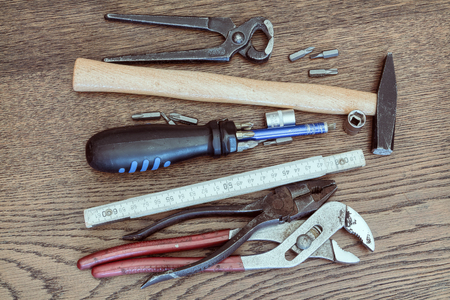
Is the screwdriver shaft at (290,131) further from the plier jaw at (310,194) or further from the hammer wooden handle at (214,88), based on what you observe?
the plier jaw at (310,194)

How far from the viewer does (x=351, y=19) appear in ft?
4.48

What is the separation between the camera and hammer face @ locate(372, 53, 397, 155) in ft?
3.94

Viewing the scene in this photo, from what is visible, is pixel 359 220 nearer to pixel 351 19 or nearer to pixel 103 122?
pixel 351 19

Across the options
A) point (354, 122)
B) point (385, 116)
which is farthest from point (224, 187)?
point (385, 116)

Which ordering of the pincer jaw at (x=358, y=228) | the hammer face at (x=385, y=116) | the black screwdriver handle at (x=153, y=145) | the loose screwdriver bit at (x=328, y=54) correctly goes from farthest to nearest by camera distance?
the loose screwdriver bit at (x=328, y=54)
the hammer face at (x=385, y=116)
the pincer jaw at (x=358, y=228)
the black screwdriver handle at (x=153, y=145)

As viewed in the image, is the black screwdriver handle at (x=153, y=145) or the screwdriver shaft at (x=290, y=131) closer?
the black screwdriver handle at (x=153, y=145)

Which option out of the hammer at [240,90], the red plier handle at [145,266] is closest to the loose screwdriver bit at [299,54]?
the hammer at [240,90]

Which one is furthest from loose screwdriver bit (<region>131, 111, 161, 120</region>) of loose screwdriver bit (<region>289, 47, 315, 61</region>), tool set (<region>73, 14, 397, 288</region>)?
loose screwdriver bit (<region>289, 47, 315, 61</region>)

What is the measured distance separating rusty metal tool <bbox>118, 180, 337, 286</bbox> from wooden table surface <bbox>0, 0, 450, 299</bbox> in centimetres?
6

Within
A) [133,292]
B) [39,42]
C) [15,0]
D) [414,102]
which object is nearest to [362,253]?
[414,102]

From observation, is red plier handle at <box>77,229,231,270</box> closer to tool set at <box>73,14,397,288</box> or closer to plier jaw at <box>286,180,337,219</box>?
tool set at <box>73,14,397,288</box>

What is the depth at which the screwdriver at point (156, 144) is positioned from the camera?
1.00m

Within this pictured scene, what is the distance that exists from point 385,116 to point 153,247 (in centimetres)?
99

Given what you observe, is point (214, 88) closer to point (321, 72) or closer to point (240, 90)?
point (240, 90)
